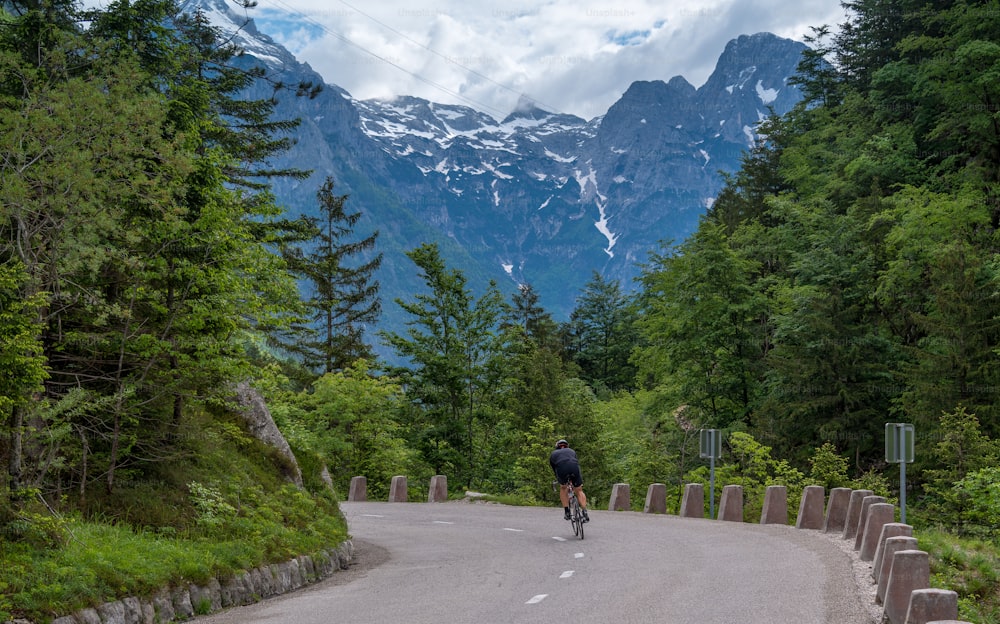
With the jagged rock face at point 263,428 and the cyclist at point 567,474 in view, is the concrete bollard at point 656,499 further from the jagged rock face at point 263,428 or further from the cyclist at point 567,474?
the jagged rock face at point 263,428

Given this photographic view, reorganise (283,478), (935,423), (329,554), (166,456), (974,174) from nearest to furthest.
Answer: (166,456) → (329,554) → (283,478) → (935,423) → (974,174)

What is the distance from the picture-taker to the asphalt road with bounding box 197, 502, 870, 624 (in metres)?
9.33

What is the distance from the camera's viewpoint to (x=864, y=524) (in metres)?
14.8

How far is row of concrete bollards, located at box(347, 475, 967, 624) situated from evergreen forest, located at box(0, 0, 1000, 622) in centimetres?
109

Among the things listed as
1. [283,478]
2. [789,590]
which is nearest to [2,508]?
[283,478]

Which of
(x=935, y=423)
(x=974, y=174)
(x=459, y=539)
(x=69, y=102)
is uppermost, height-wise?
(x=974, y=174)

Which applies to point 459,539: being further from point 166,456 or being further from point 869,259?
point 869,259

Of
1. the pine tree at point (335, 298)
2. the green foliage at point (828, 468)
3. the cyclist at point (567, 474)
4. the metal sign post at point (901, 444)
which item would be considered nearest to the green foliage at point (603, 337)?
the pine tree at point (335, 298)

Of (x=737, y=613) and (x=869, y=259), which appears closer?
(x=737, y=613)

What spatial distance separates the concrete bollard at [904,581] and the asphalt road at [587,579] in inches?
18.9

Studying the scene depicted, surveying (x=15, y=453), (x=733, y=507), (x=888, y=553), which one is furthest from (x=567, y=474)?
(x=15, y=453)

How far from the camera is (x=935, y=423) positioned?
1043 inches

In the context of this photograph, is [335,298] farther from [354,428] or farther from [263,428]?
[263,428]

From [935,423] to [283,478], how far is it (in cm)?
2077
